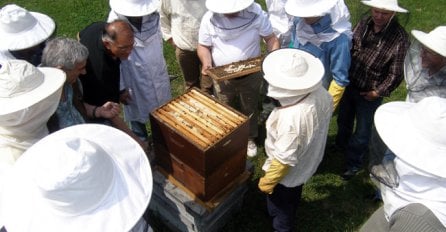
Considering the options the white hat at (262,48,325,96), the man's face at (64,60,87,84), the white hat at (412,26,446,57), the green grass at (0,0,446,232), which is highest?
the white hat at (412,26,446,57)

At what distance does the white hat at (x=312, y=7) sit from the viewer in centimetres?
388

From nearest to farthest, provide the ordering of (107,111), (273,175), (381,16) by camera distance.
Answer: (273,175)
(107,111)
(381,16)

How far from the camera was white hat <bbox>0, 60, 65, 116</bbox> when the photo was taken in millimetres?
2662

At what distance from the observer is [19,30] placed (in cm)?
369

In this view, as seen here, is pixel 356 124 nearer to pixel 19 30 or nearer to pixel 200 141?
pixel 200 141

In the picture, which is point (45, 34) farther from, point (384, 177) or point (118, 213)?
point (384, 177)

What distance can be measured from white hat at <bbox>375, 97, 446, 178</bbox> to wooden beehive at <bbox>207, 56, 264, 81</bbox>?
1.85 m

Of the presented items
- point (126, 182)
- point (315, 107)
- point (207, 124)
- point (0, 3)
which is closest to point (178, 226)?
point (207, 124)

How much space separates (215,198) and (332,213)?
172 centimetres

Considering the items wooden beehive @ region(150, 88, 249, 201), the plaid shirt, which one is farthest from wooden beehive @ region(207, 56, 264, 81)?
the plaid shirt

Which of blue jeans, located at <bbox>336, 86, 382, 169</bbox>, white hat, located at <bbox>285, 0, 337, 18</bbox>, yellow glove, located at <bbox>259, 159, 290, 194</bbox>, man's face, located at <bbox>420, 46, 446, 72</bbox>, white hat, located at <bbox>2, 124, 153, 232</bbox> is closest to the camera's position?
white hat, located at <bbox>2, 124, 153, 232</bbox>

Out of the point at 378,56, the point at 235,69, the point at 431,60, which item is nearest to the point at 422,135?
the point at 431,60

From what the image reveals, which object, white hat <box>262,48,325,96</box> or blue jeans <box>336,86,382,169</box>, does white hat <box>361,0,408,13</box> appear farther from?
white hat <box>262,48,325,96</box>

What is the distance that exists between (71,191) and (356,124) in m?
3.47
